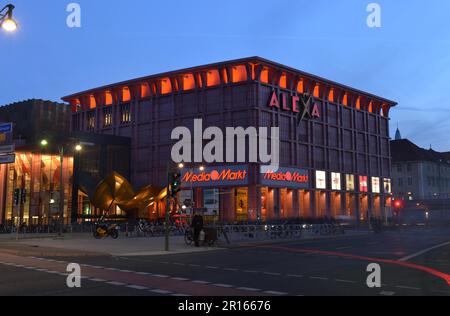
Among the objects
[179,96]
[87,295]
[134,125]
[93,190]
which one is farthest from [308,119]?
[87,295]

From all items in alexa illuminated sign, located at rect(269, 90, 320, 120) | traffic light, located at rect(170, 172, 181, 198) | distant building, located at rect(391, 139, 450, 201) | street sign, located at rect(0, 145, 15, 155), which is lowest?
traffic light, located at rect(170, 172, 181, 198)

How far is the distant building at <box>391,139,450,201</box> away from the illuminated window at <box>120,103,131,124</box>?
7870 cm

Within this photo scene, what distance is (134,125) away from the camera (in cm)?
8000

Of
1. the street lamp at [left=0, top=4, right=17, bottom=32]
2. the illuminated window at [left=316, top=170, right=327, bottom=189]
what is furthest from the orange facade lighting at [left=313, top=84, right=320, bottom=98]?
the street lamp at [left=0, top=4, right=17, bottom=32]

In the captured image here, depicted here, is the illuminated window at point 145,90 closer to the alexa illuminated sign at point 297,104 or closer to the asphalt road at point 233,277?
the alexa illuminated sign at point 297,104

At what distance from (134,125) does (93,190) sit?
55.2 ft

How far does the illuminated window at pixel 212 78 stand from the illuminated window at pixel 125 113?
53.9ft

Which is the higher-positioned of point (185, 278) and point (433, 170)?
point (433, 170)

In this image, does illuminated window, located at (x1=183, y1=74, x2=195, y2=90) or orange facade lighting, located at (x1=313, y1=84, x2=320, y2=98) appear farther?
orange facade lighting, located at (x1=313, y1=84, x2=320, y2=98)

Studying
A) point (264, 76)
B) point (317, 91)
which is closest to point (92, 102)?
point (264, 76)

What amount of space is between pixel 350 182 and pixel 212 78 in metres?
31.2

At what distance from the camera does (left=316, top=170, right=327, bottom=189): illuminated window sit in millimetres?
77562

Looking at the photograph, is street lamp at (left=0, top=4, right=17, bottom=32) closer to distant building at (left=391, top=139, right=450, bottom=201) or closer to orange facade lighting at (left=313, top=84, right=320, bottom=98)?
orange facade lighting at (left=313, top=84, right=320, bottom=98)
